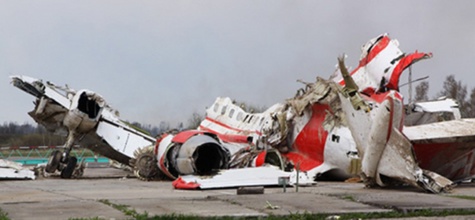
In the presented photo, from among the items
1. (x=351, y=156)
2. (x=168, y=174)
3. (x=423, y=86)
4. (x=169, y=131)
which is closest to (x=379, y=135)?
(x=351, y=156)

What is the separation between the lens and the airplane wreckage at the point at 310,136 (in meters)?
13.9

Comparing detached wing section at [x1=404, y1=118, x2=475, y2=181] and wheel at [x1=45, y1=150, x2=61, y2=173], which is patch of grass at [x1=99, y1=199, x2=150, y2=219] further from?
wheel at [x1=45, y1=150, x2=61, y2=173]

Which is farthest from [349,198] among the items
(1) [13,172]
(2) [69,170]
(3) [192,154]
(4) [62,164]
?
(4) [62,164]

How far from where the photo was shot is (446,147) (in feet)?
48.8

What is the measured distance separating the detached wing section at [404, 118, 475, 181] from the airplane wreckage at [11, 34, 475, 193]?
25 millimetres

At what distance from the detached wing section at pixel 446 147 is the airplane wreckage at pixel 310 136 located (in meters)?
0.02

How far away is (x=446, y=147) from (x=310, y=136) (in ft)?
16.3

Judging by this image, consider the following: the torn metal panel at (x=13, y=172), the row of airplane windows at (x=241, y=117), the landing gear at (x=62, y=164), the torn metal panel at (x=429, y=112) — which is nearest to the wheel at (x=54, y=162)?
the landing gear at (x=62, y=164)

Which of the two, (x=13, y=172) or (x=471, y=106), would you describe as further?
(x=471, y=106)

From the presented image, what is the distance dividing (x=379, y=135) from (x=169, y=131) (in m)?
9.96

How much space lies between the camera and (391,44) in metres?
20.3

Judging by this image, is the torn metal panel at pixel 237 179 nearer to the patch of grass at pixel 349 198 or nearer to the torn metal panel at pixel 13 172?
the patch of grass at pixel 349 198

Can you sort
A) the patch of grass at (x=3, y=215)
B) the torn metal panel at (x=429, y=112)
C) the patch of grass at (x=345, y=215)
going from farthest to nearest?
the torn metal panel at (x=429, y=112), the patch of grass at (x=345, y=215), the patch of grass at (x=3, y=215)

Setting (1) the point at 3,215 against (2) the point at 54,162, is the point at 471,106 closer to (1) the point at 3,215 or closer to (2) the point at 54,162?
(2) the point at 54,162
